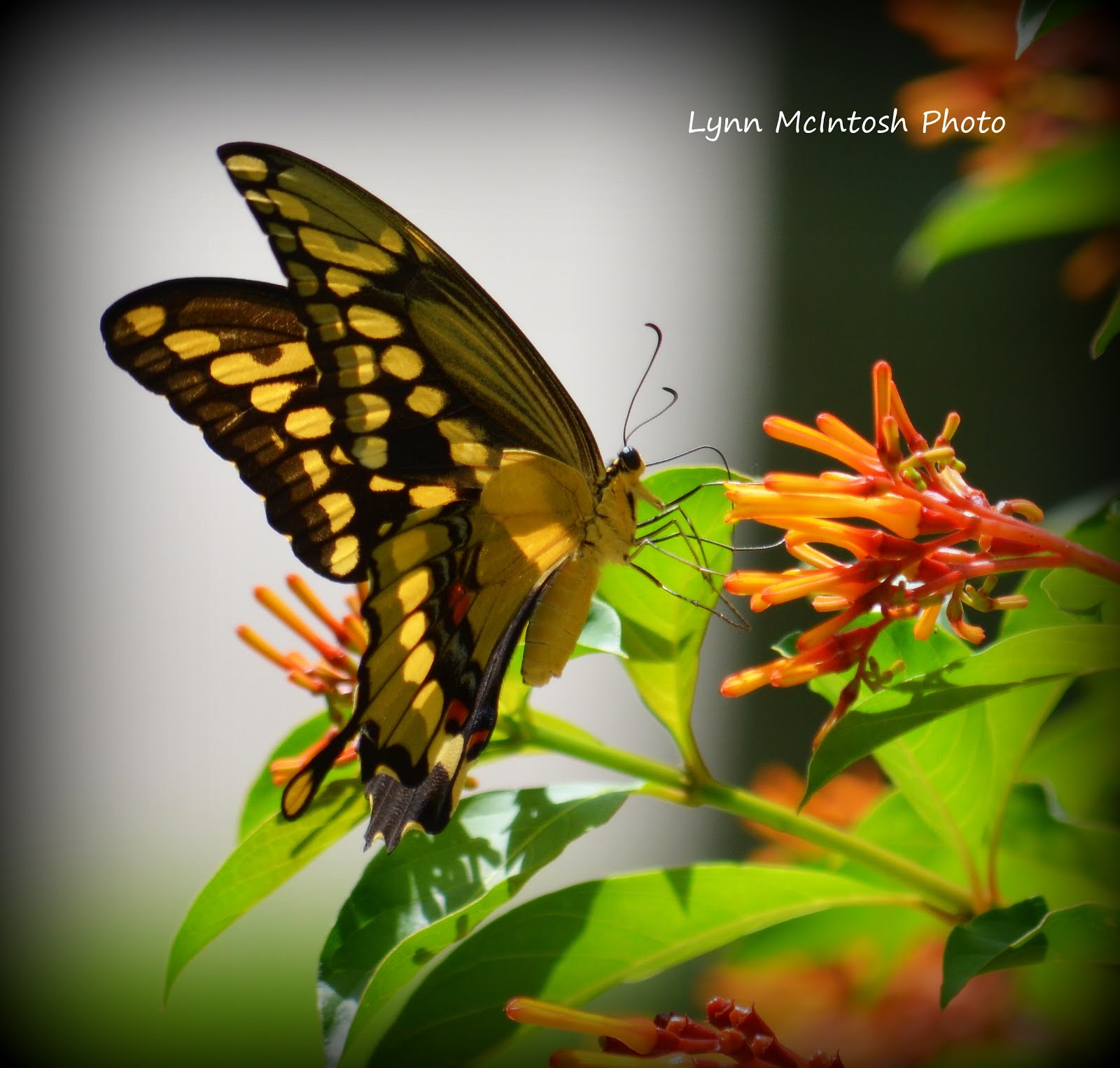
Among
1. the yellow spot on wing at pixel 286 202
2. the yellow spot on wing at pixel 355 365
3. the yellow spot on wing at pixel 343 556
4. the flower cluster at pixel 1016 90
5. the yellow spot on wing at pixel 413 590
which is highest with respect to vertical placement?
the flower cluster at pixel 1016 90

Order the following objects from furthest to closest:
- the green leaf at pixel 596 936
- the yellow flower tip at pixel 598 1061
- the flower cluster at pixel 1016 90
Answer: the flower cluster at pixel 1016 90 < the green leaf at pixel 596 936 < the yellow flower tip at pixel 598 1061

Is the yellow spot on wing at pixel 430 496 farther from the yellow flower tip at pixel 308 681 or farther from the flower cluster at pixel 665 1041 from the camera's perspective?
the flower cluster at pixel 665 1041

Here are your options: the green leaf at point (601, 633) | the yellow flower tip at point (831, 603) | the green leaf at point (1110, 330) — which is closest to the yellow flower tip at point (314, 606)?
the green leaf at point (601, 633)

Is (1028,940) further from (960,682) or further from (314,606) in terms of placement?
(314,606)

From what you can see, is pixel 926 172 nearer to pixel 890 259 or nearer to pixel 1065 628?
pixel 890 259

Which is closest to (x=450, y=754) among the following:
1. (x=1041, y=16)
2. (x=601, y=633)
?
(x=601, y=633)

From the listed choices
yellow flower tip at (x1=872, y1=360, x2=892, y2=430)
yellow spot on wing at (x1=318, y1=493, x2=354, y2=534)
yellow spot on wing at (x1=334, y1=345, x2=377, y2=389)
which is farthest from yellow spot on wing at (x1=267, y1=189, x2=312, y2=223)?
yellow flower tip at (x1=872, y1=360, x2=892, y2=430)
